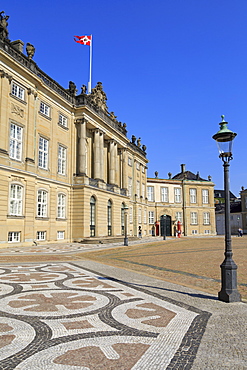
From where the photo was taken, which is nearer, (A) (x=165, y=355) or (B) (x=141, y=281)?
(A) (x=165, y=355)

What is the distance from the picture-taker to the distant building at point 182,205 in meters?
61.2

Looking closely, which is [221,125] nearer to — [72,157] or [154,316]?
[154,316]

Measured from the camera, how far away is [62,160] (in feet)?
109

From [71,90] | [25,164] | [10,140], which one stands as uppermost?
[71,90]

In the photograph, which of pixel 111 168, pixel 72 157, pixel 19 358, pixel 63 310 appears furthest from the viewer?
pixel 111 168

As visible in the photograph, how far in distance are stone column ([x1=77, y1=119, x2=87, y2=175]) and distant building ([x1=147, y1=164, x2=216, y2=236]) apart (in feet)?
92.7

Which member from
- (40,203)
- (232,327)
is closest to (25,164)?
(40,203)

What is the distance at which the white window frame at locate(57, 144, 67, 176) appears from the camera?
106ft

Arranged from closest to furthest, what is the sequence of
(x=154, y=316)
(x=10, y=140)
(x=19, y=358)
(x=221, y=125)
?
(x=19, y=358), (x=154, y=316), (x=221, y=125), (x=10, y=140)

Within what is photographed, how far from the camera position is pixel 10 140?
2478 cm

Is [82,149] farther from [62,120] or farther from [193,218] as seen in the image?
[193,218]

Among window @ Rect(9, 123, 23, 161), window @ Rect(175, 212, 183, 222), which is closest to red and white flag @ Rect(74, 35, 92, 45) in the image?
window @ Rect(9, 123, 23, 161)

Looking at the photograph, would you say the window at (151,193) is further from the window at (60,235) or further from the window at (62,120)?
the window at (60,235)

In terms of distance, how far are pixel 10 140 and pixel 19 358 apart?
23.2 meters
